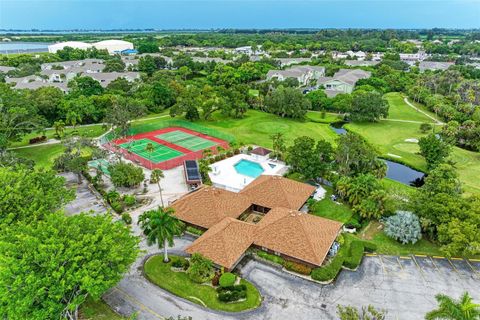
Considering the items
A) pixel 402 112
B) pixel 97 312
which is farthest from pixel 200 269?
pixel 402 112

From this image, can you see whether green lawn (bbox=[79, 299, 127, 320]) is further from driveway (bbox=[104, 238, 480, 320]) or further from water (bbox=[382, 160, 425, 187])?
water (bbox=[382, 160, 425, 187])

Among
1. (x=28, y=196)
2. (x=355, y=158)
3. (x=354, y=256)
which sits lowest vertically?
(x=354, y=256)

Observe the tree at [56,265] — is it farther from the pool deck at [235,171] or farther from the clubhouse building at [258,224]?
the pool deck at [235,171]

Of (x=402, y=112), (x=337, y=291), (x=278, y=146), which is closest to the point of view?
(x=337, y=291)

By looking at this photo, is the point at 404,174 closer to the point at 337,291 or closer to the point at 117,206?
the point at 337,291

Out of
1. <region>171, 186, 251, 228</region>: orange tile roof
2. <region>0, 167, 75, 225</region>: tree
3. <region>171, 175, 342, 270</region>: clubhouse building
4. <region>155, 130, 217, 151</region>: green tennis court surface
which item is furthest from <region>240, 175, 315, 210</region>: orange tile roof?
<region>155, 130, 217, 151</region>: green tennis court surface

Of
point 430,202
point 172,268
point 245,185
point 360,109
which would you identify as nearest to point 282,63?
point 360,109

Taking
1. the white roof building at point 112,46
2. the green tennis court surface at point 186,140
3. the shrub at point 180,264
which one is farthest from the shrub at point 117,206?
the white roof building at point 112,46
